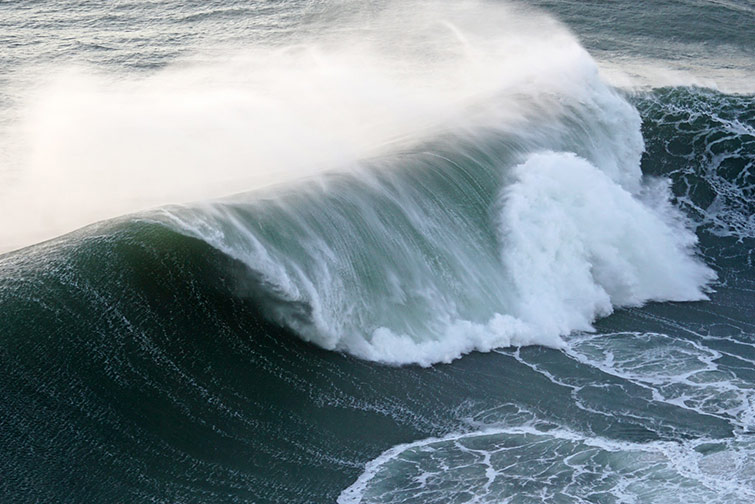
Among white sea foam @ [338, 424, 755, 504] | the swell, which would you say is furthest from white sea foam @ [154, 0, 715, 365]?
white sea foam @ [338, 424, 755, 504]

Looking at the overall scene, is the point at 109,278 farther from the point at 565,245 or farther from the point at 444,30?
the point at 444,30

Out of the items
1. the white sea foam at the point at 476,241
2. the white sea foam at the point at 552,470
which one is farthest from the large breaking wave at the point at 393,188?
the white sea foam at the point at 552,470

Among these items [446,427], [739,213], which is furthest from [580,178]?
[446,427]

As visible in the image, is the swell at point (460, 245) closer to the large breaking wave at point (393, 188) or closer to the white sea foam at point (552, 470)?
the large breaking wave at point (393, 188)

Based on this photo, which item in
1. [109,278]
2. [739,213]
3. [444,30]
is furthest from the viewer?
[444,30]

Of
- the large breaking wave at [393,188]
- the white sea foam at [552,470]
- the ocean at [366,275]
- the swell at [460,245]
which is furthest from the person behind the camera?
the large breaking wave at [393,188]

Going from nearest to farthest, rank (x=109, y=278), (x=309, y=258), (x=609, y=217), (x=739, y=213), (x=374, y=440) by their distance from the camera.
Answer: (x=374, y=440), (x=109, y=278), (x=309, y=258), (x=609, y=217), (x=739, y=213)

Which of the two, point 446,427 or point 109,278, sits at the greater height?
point 109,278

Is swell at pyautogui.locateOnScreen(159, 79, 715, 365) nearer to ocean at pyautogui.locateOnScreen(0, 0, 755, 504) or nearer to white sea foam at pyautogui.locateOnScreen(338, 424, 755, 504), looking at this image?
ocean at pyautogui.locateOnScreen(0, 0, 755, 504)
